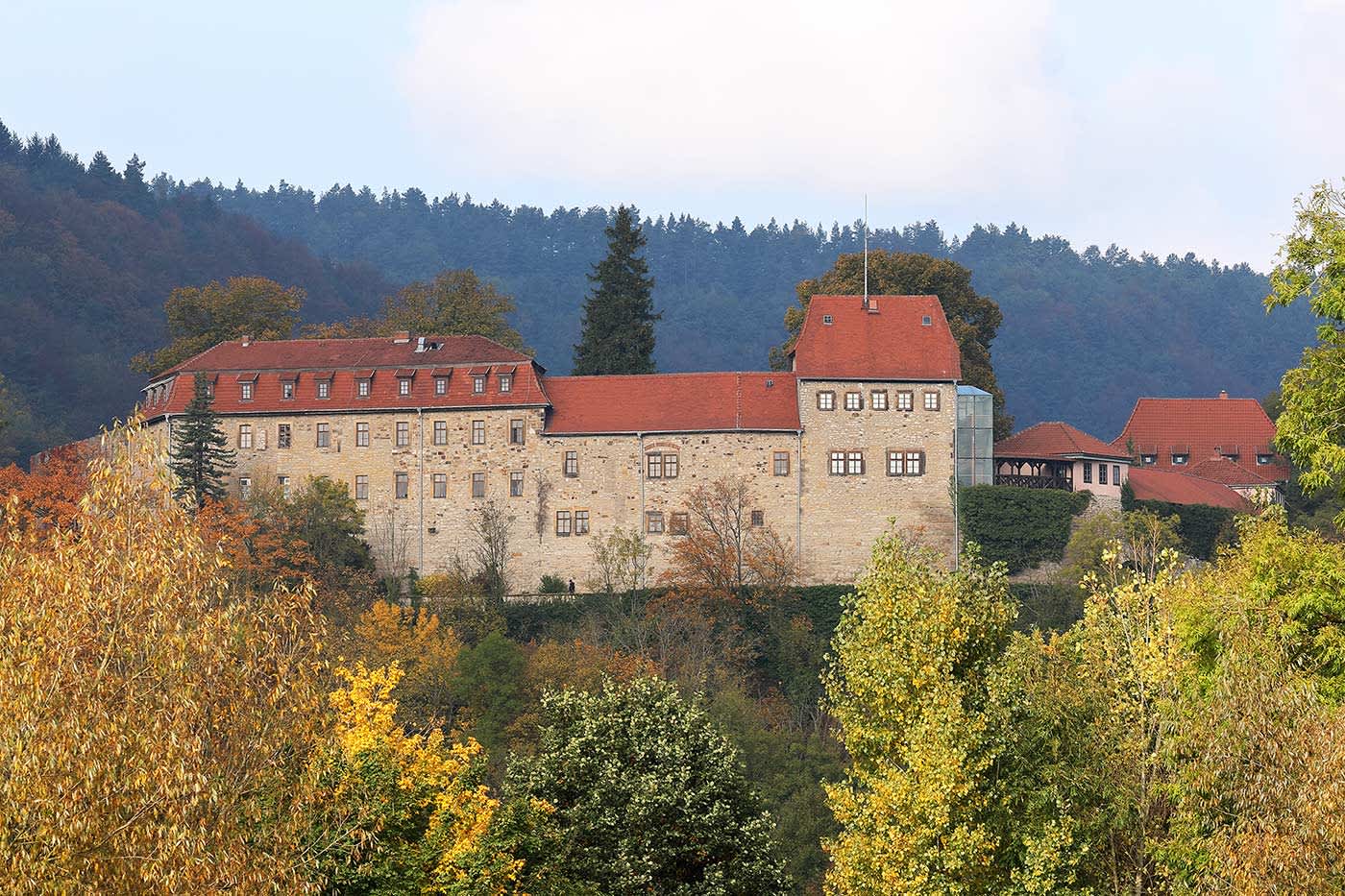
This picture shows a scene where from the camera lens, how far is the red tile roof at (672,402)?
63469 mm

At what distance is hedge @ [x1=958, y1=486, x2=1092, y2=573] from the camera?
6234 cm

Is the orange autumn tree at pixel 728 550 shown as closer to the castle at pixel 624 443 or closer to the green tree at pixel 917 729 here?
the castle at pixel 624 443

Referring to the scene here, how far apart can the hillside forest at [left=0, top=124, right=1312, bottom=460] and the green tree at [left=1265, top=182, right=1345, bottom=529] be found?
243ft

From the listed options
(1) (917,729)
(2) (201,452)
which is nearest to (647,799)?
(1) (917,729)

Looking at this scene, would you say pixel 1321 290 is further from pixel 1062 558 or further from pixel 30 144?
pixel 30 144

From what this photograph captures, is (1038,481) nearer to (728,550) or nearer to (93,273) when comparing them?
(728,550)

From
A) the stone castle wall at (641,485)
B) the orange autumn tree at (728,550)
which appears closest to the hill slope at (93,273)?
the stone castle wall at (641,485)

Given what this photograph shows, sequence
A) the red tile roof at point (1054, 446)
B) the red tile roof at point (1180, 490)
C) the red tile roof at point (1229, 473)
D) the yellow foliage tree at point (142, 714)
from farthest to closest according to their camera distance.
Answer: the red tile roof at point (1229, 473), the red tile roof at point (1180, 490), the red tile roof at point (1054, 446), the yellow foliage tree at point (142, 714)

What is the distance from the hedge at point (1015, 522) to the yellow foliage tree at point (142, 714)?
42491mm

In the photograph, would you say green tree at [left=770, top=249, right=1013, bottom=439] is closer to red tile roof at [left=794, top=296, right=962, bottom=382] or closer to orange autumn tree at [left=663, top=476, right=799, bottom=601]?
red tile roof at [left=794, top=296, right=962, bottom=382]

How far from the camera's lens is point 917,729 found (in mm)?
27047


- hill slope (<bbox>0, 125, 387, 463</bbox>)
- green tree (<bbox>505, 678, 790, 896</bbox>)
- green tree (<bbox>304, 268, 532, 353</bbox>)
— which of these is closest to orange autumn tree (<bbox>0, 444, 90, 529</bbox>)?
green tree (<bbox>304, 268, 532, 353</bbox>)

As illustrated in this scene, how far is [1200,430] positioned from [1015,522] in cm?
2686

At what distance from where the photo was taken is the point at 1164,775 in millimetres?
28016
